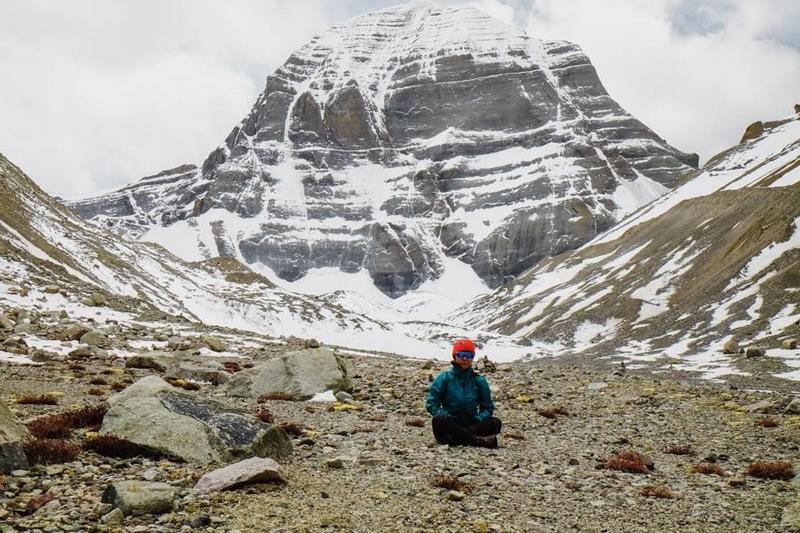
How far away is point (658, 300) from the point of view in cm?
9738

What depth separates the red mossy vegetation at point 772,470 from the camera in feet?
45.0

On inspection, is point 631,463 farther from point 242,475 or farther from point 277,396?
point 277,396

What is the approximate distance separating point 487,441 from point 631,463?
3354 mm

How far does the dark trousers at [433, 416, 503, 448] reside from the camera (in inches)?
621

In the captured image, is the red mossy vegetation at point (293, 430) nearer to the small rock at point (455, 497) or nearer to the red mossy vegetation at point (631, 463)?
the small rock at point (455, 497)

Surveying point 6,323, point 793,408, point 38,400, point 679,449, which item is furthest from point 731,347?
point 38,400

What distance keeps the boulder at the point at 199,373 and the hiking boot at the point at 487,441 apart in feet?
40.8

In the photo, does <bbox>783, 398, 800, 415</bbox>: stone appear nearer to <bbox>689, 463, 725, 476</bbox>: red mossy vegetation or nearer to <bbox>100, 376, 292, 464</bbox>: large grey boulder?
<bbox>689, 463, 725, 476</bbox>: red mossy vegetation

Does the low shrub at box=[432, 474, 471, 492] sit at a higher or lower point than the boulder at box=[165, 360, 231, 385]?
lower

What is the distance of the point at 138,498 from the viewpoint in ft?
30.0

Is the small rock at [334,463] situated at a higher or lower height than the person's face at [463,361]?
lower

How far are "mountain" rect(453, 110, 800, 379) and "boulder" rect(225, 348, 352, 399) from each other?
32.9m

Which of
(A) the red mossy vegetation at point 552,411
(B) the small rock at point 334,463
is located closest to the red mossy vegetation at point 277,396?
(A) the red mossy vegetation at point 552,411

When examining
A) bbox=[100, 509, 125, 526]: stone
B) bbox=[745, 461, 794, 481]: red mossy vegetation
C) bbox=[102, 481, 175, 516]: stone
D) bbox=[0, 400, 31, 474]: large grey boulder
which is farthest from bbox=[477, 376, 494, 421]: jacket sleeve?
bbox=[0, 400, 31, 474]: large grey boulder
